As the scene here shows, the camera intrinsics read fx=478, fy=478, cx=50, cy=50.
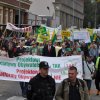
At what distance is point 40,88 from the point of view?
277 inches

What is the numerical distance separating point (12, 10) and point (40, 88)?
1966 inches

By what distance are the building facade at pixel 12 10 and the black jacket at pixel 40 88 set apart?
144ft

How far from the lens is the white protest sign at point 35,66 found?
1379cm

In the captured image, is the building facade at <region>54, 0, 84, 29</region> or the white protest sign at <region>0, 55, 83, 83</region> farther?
the building facade at <region>54, 0, 84, 29</region>

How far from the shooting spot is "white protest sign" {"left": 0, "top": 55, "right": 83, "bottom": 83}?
45.2 feet

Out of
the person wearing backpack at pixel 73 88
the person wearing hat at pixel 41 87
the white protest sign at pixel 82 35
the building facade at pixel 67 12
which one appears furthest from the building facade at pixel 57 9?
the person wearing backpack at pixel 73 88

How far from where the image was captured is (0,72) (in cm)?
1411

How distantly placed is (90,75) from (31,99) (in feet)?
21.2

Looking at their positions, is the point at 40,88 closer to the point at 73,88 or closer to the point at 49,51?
the point at 73,88

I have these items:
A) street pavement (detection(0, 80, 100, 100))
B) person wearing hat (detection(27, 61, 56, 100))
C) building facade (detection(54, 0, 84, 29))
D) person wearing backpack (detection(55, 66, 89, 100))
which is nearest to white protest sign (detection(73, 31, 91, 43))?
street pavement (detection(0, 80, 100, 100))

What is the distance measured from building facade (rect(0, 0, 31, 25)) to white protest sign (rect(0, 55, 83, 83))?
37105 millimetres

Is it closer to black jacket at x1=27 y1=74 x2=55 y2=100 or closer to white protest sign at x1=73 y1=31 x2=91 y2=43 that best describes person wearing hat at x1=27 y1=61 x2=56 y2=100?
black jacket at x1=27 y1=74 x2=55 y2=100

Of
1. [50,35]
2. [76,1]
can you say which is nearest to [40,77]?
[50,35]

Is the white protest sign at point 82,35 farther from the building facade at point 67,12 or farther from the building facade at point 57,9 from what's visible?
the building facade at point 67,12
